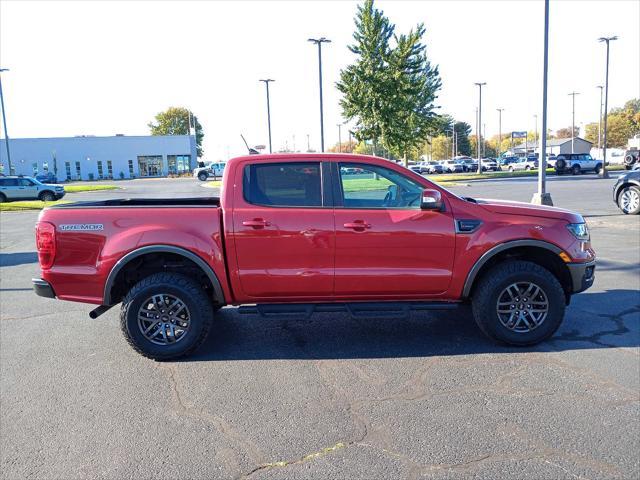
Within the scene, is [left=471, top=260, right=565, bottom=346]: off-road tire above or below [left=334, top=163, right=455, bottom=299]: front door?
below

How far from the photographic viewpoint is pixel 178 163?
8119 centimetres

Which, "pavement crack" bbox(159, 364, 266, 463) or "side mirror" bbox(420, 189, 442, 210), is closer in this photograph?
"pavement crack" bbox(159, 364, 266, 463)

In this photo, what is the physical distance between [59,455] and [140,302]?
1.65m

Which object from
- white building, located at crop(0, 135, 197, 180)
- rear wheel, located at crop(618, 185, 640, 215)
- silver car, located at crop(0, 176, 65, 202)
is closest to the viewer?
rear wheel, located at crop(618, 185, 640, 215)

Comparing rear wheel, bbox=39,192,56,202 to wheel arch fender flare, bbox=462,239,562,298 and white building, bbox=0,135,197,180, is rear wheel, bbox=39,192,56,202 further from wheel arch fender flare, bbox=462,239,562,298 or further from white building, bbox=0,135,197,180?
white building, bbox=0,135,197,180

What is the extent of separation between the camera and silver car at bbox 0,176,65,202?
2984 cm

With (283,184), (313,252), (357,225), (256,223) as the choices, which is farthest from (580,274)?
(256,223)

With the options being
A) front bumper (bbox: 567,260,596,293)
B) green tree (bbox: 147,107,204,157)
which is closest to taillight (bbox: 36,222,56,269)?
front bumper (bbox: 567,260,596,293)

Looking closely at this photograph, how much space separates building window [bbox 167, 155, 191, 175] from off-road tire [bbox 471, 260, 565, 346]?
79.8 metres

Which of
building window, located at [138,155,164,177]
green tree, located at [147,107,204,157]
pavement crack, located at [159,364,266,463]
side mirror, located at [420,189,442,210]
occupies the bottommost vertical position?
pavement crack, located at [159,364,266,463]

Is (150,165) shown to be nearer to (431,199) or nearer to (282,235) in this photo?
(282,235)

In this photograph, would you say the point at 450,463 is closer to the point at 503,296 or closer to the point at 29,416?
the point at 503,296

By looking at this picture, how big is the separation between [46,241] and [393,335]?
347 cm

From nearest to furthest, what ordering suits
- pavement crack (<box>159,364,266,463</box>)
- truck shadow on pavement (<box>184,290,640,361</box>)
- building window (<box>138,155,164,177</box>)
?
pavement crack (<box>159,364,266,463</box>), truck shadow on pavement (<box>184,290,640,361</box>), building window (<box>138,155,164,177</box>)
